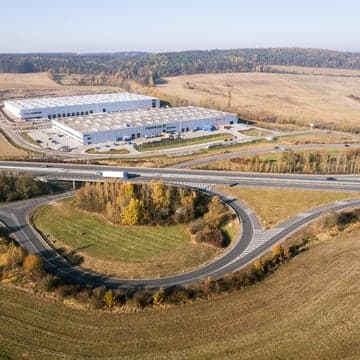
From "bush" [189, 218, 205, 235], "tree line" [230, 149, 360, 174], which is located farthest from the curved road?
"tree line" [230, 149, 360, 174]

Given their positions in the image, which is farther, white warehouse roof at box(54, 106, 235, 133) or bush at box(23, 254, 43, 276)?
white warehouse roof at box(54, 106, 235, 133)

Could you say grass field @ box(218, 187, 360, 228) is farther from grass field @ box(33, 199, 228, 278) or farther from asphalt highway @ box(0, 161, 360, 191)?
grass field @ box(33, 199, 228, 278)

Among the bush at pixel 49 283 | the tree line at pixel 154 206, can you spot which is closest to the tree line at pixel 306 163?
the tree line at pixel 154 206

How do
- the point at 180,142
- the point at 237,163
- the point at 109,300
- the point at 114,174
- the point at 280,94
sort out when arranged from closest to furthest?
the point at 109,300 → the point at 114,174 → the point at 237,163 → the point at 180,142 → the point at 280,94

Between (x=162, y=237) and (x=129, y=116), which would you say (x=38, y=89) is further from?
(x=162, y=237)

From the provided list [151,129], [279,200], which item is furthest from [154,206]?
[151,129]

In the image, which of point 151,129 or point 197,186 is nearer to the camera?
point 197,186

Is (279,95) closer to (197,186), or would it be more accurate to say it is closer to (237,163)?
(237,163)
